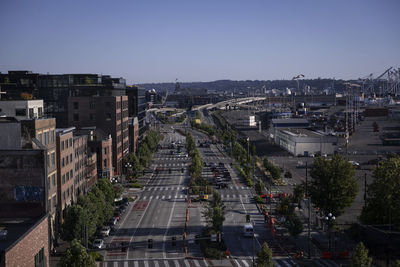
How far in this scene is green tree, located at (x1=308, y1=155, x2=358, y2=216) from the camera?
3172cm

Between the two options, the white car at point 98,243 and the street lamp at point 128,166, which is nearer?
the white car at point 98,243

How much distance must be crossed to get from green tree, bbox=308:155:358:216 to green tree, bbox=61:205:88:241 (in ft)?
47.1

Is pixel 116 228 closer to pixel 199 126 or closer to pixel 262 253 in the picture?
pixel 262 253

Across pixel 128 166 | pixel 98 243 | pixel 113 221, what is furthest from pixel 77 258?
pixel 128 166

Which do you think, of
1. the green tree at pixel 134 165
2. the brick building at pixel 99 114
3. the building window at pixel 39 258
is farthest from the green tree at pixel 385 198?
the green tree at pixel 134 165

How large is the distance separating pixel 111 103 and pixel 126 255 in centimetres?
2676

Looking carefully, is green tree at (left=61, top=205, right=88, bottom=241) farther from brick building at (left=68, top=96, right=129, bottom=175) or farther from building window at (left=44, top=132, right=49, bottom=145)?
brick building at (left=68, top=96, right=129, bottom=175)

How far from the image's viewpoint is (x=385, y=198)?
27766 mm

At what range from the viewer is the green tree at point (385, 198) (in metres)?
27.5

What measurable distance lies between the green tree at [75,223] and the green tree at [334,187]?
1437 centimetres

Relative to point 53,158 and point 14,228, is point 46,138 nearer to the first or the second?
point 53,158

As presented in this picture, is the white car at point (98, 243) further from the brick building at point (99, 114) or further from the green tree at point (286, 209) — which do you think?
the brick building at point (99, 114)

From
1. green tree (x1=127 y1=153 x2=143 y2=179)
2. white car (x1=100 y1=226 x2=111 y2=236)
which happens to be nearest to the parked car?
white car (x1=100 y1=226 x2=111 y2=236)

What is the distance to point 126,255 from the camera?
90.5ft
